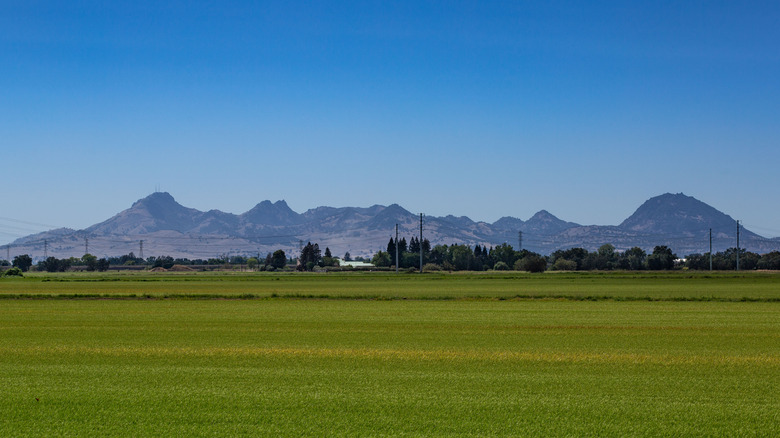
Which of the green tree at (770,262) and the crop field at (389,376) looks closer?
the crop field at (389,376)

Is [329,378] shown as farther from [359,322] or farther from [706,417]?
[359,322]

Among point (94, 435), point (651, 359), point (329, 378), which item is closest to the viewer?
point (94, 435)

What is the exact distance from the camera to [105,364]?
689 inches

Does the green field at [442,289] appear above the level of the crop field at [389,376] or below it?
below

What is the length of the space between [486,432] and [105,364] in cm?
1065

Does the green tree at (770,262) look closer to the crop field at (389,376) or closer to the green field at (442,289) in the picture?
the green field at (442,289)

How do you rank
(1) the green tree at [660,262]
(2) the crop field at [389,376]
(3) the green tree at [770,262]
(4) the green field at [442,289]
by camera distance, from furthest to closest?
(1) the green tree at [660,262], (3) the green tree at [770,262], (4) the green field at [442,289], (2) the crop field at [389,376]

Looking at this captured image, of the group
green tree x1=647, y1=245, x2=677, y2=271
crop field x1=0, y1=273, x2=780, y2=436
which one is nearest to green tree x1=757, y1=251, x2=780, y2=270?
green tree x1=647, y1=245, x2=677, y2=271

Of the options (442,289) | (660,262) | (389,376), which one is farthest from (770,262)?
(389,376)

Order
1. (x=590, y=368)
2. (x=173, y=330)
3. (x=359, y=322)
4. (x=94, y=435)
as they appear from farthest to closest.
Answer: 1. (x=359, y=322)
2. (x=173, y=330)
3. (x=590, y=368)
4. (x=94, y=435)

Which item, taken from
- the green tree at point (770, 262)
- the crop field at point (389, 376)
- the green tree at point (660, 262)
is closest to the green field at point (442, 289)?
the crop field at point (389, 376)

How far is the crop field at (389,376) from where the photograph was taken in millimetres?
11742

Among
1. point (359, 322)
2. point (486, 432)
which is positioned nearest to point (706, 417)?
point (486, 432)

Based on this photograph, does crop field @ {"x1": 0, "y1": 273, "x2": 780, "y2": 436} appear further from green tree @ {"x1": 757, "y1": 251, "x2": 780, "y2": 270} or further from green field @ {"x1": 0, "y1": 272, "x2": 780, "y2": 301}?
green tree @ {"x1": 757, "y1": 251, "x2": 780, "y2": 270}
